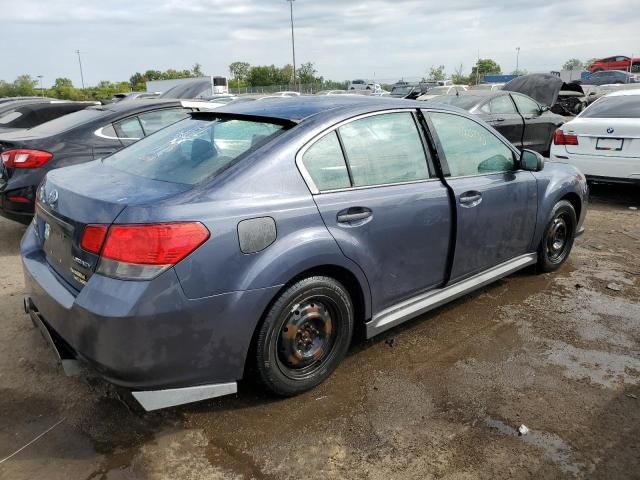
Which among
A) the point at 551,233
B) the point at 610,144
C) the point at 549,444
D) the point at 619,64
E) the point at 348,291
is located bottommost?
the point at 549,444

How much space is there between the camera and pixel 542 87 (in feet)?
44.4

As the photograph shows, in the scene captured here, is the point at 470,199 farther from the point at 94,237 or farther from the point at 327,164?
the point at 94,237

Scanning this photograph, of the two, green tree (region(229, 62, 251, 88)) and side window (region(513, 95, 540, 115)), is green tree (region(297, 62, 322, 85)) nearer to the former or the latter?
green tree (region(229, 62, 251, 88))

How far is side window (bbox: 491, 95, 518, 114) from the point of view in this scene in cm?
929

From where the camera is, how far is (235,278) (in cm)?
246

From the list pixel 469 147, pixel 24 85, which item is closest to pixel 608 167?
pixel 469 147

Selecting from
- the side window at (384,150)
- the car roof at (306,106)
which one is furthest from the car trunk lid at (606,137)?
the side window at (384,150)

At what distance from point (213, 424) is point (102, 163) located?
1.73m

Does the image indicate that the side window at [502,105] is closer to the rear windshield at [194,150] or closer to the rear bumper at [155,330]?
the rear windshield at [194,150]


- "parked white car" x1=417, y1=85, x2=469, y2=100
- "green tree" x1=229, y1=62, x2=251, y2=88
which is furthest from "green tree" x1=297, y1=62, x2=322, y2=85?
"parked white car" x1=417, y1=85, x2=469, y2=100

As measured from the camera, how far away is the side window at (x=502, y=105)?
9289 millimetres

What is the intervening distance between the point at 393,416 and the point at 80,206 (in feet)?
6.27

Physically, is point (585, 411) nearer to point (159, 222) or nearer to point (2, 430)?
point (159, 222)

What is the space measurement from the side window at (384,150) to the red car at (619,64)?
48.4 meters
